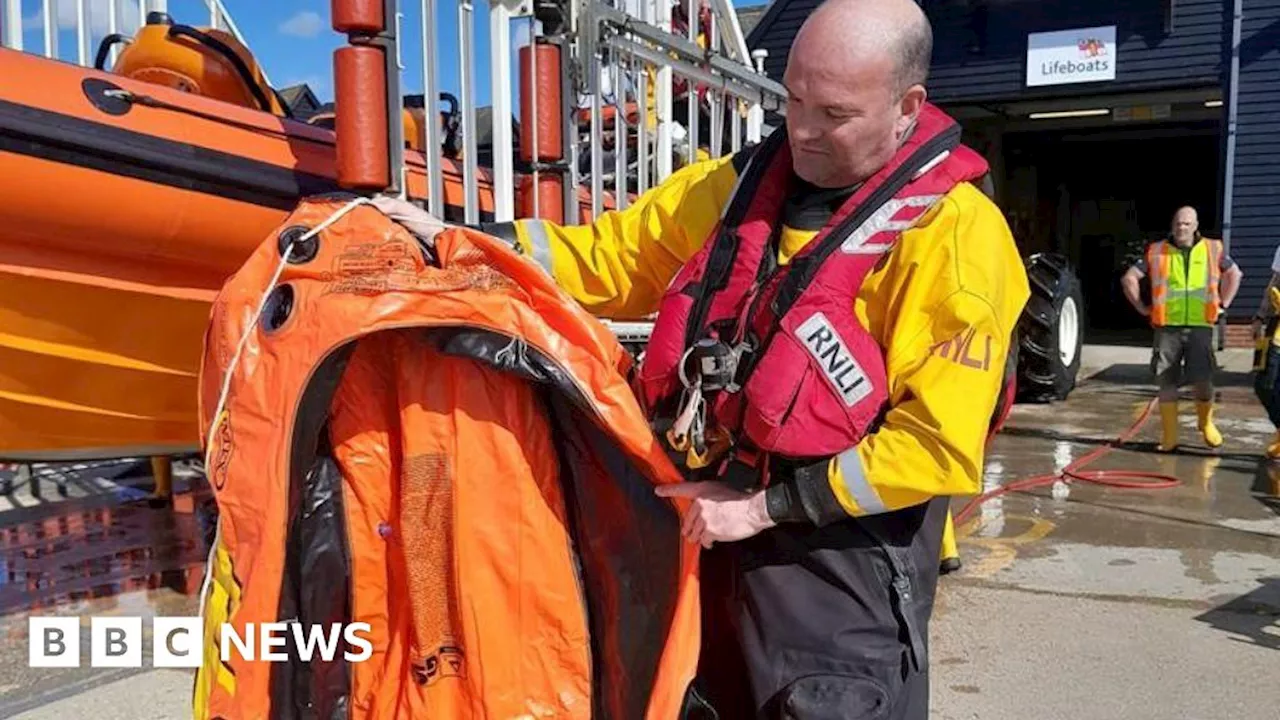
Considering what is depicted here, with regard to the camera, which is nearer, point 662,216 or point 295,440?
point 295,440

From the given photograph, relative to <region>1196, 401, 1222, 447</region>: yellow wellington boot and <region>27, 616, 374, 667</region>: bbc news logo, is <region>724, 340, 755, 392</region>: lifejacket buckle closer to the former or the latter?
<region>27, 616, 374, 667</region>: bbc news logo

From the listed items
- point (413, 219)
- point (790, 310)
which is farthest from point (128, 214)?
point (790, 310)

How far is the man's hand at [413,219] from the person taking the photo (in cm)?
197

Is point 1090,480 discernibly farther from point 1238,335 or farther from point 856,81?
point 1238,335

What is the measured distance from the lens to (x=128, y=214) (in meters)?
2.59

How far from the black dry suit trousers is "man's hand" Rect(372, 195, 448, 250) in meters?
0.78

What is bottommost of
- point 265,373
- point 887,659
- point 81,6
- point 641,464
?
point 887,659

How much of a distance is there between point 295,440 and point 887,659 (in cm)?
100

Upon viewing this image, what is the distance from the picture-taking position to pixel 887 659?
1.67m

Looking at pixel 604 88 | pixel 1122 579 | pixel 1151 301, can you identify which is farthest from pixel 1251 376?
pixel 604 88

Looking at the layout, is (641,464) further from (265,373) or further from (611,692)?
(265,373)

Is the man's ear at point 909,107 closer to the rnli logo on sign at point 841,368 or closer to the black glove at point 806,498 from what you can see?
the rnli logo on sign at point 841,368

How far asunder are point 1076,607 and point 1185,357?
3740 mm

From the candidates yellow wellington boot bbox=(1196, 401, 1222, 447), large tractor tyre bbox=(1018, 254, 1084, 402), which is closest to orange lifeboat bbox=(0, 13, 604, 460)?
yellow wellington boot bbox=(1196, 401, 1222, 447)
